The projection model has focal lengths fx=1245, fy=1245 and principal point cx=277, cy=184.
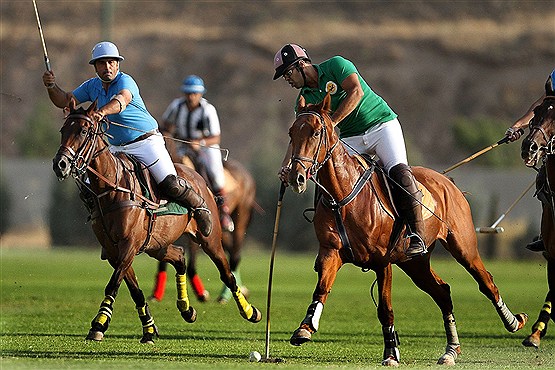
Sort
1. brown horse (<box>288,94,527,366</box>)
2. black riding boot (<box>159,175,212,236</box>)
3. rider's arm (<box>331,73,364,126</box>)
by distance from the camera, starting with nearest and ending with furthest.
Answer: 1. brown horse (<box>288,94,527,366</box>)
2. rider's arm (<box>331,73,364,126</box>)
3. black riding boot (<box>159,175,212,236</box>)

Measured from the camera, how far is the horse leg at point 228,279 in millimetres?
13344

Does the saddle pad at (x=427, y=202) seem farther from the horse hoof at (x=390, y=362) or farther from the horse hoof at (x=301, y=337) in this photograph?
the horse hoof at (x=301, y=337)

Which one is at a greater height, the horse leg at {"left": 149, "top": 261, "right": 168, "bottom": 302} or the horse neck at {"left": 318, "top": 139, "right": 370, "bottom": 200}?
the horse neck at {"left": 318, "top": 139, "right": 370, "bottom": 200}

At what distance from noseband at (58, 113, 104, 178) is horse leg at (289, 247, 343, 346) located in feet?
8.08

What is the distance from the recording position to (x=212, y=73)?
65.9 metres

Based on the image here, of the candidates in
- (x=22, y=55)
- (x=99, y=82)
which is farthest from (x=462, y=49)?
(x=99, y=82)

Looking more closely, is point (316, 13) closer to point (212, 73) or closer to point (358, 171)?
point (212, 73)

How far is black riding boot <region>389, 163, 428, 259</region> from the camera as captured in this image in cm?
1116

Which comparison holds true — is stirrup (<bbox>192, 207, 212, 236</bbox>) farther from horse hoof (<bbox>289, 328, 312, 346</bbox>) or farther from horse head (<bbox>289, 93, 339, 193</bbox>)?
A: horse hoof (<bbox>289, 328, 312, 346</bbox>)

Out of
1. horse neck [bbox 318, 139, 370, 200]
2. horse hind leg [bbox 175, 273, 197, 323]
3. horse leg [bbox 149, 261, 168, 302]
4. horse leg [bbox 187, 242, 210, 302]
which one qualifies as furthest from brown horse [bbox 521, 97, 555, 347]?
horse leg [bbox 149, 261, 168, 302]

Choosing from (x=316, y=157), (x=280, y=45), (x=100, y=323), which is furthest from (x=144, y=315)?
(x=280, y=45)

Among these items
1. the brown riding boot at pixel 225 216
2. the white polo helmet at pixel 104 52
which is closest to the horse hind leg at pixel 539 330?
the white polo helmet at pixel 104 52

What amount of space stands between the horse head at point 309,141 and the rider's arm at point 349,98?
19cm

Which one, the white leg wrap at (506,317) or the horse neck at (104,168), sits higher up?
the horse neck at (104,168)
